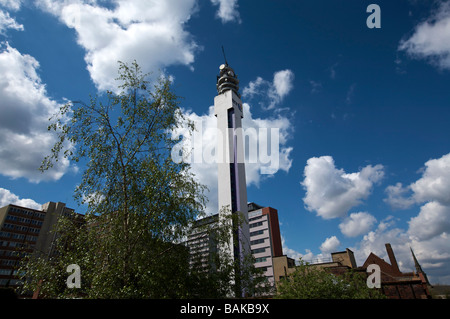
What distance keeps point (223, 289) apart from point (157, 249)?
16.3 feet

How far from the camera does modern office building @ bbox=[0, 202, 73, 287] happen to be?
59.8 m

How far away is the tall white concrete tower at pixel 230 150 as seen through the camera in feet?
170

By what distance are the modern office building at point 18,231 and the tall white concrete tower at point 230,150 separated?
4245 centimetres

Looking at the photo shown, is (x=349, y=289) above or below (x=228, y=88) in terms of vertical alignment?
below

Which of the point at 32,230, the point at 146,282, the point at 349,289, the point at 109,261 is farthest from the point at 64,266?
the point at 32,230

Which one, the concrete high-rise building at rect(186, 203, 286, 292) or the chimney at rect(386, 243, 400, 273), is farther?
the concrete high-rise building at rect(186, 203, 286, 292)

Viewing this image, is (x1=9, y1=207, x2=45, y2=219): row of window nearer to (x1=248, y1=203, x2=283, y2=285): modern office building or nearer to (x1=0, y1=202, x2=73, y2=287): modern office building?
(x1=0, y1=202, x2=73, y2=287): modern office building

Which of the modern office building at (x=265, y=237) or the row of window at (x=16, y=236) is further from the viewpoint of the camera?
the modern office building at (x=265, y=237)

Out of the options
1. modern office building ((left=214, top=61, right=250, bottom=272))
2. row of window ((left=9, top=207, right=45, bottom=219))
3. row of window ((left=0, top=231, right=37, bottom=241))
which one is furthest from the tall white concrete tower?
row of window ((left=9, top=207, right=45, bottom=219))

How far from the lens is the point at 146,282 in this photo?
8141mm

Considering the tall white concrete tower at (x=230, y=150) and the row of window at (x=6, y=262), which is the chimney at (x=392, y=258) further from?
the row of window at (x=6, y=262)

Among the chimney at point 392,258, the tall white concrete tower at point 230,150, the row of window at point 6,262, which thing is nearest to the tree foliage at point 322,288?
the tall white concrete tower at point 230,150

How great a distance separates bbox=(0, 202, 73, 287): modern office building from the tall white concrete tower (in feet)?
139
